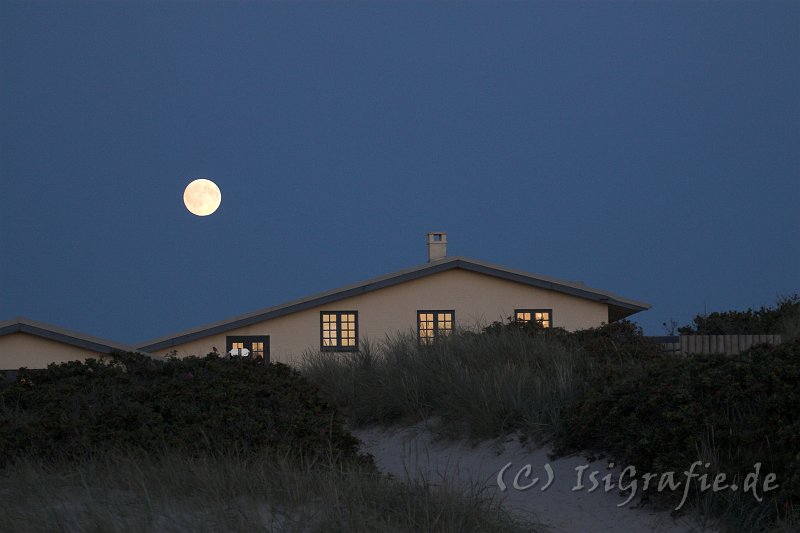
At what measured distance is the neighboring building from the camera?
2538 cm

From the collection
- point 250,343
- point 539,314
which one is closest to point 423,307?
point 539,314

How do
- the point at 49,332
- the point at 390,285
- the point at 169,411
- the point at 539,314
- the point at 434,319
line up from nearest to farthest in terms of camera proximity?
1. the point at 169,411
2. the point at 49,332
3. the point at 390,285
4. the point at 434,319
5. the point at 539,314

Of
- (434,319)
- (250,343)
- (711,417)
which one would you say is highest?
(434,319)

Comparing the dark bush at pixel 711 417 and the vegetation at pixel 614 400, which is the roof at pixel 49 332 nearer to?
the vegetation at pixel 614 400

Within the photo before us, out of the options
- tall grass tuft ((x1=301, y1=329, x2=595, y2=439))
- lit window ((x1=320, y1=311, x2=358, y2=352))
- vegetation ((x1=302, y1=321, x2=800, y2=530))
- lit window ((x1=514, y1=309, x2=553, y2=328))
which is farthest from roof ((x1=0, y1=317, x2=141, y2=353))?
lit window ((x1=514, y1=309, x2=553, y2=328))

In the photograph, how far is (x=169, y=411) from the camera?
37.1ft

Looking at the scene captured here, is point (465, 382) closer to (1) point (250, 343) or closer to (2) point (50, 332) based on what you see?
(2) point (50, 332)

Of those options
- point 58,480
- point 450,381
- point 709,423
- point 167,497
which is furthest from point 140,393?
point 709,423

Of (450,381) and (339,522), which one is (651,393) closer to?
(450,381)

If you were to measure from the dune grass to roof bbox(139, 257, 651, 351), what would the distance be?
67.5 feet

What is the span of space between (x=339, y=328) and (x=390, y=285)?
224cm

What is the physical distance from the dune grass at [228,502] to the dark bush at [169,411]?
1.12 meters

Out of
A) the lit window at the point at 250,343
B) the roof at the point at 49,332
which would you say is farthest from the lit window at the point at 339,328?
the roof at the point at 49,332

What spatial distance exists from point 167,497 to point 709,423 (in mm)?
5825
